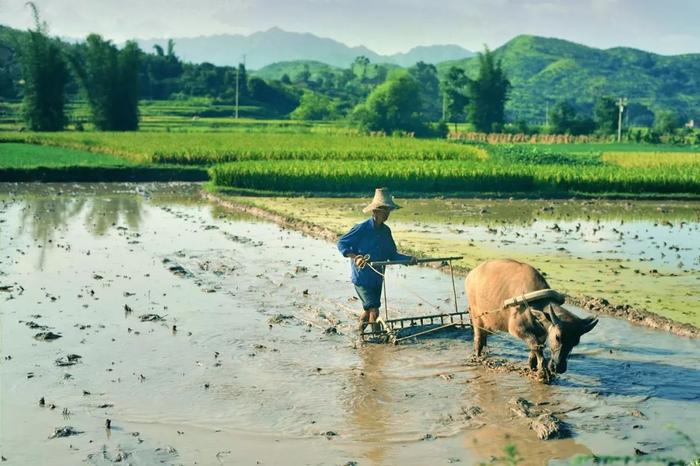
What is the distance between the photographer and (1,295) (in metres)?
11.9

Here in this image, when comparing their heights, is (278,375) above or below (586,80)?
below

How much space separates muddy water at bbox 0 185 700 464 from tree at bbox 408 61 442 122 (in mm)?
83167

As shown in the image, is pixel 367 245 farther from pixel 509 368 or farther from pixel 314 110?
pixel 314 110

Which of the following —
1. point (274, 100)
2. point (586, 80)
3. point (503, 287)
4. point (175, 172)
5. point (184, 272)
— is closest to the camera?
point (503, 287)

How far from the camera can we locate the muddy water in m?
6.85

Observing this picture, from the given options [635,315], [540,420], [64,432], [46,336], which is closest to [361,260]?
[540,420]

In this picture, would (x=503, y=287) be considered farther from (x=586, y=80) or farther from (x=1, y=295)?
(x=586, y=80)

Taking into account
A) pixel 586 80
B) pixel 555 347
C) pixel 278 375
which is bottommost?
pixel 278 375

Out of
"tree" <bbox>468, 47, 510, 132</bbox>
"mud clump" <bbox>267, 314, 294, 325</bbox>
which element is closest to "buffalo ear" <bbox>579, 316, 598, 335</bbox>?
"mud clump" <bbox>267, 314, 294, 325</bbox>

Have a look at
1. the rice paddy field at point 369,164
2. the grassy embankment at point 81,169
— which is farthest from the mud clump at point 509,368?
the grassy embankment at point 81,169

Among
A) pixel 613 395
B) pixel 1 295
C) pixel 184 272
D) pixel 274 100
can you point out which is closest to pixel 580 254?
pixel 184 272

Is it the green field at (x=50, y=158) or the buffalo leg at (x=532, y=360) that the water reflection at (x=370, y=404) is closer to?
the buffalo leg at (x=532, y=360)

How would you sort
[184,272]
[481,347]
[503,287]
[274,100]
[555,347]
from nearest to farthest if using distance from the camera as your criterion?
[555,347], [503,287], [481,347], [184,272], [274,100]

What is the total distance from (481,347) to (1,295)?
663 centimetres
